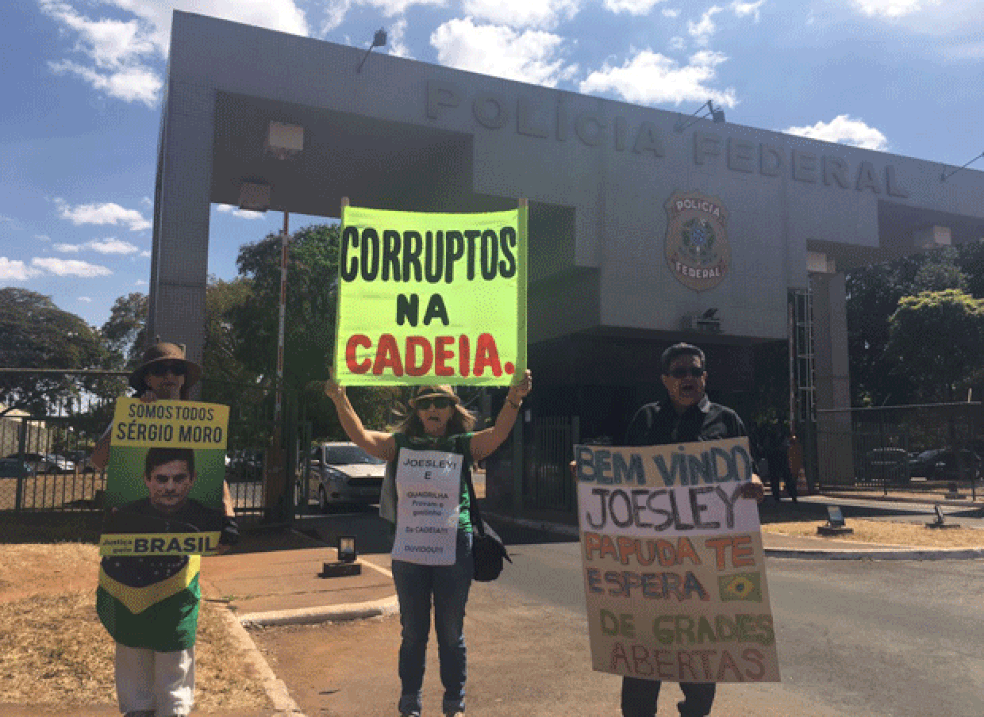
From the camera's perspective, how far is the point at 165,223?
14195 mm

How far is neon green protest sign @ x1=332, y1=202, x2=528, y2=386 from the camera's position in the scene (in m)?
4.43

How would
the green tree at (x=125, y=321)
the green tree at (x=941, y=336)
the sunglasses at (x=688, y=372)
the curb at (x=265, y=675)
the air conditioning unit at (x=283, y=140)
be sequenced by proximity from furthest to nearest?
1. the green tree at (x=125, y=321)
2. the green tree at (x=941, y=336)
3. the air conditioning unit at (x=283, y=140)
4. the curb at (x=265, y=675)
5. the sunglasses at (x=688, y=372)

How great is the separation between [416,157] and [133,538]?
53.5 feet

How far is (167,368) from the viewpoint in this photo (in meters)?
3.96

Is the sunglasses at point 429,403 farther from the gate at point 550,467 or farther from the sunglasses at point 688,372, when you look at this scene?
the gate at point 550,467

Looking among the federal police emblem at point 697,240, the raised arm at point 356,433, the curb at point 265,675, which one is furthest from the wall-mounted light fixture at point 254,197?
the raised arm at point 356,433

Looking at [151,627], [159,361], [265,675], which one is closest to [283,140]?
[265,675]

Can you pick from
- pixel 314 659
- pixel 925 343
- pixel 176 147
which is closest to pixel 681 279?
pixel 176 147

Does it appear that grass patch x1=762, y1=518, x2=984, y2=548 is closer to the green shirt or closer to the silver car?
the silver car

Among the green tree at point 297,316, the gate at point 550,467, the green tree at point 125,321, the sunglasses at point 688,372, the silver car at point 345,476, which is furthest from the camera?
the green tree at point 125,321

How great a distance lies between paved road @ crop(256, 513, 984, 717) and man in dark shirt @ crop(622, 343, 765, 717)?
3.31 ft

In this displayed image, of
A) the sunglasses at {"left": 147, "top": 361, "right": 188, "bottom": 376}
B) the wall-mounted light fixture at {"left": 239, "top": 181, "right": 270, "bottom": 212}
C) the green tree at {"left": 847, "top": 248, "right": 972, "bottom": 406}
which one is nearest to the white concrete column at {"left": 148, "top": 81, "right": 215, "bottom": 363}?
the wall-mounted light fixture at {"left": 239, "top": 181, "right": 270, "bottom": 212}

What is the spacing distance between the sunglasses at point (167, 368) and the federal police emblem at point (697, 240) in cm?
1611

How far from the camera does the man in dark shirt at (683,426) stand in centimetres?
391
